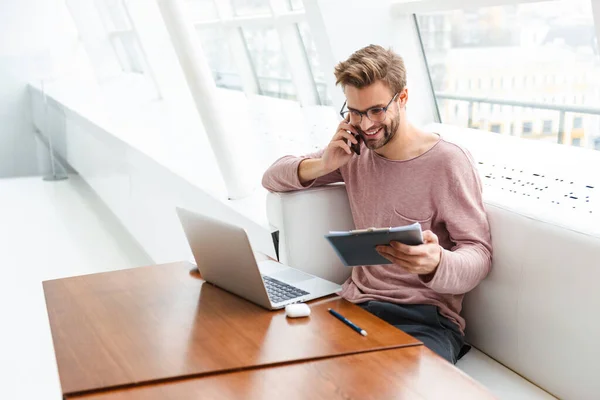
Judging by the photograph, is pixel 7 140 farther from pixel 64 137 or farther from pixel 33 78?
pixel 64 137

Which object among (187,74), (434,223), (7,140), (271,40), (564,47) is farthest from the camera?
(7,140)

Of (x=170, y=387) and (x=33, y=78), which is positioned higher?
(x=33, y=78)

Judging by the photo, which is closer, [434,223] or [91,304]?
[91,304]

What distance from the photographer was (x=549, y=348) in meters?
1.87

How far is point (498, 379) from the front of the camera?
6.25 feet

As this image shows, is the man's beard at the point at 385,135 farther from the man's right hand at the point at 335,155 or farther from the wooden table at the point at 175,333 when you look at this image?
the wooden table at the point at 175,333

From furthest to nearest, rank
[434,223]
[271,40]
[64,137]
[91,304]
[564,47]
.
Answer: [64,137] → [271,40] → [564,47] → [434,223] → [91,304]

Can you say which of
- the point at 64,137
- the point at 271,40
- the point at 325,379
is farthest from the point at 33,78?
the point at 325,379

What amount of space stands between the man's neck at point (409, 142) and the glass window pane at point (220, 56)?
420 cm

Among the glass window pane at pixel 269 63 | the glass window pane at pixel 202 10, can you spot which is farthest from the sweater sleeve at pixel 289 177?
the glass window pane at pixel 202 10

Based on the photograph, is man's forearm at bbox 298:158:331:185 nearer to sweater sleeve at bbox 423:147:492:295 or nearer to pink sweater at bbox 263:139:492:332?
pink sweater at bbox 263:139:492:332

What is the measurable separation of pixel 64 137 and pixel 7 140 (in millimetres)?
1705

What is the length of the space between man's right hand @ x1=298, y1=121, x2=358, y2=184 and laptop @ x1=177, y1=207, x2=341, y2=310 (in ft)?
1.23

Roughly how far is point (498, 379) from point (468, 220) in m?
0.42
